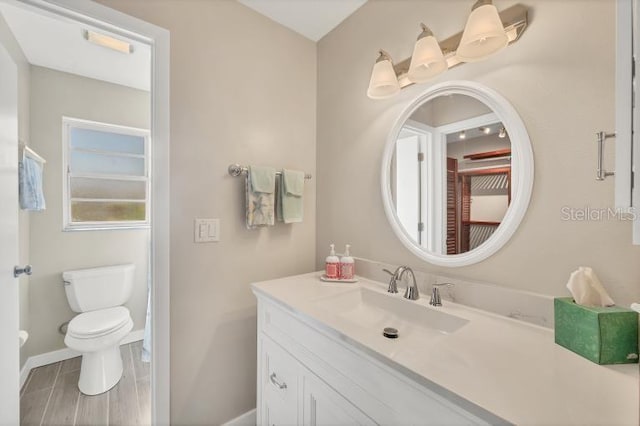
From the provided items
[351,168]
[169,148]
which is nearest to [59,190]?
[169,148]

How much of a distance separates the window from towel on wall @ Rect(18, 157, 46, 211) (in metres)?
0.47

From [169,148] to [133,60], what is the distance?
142cm

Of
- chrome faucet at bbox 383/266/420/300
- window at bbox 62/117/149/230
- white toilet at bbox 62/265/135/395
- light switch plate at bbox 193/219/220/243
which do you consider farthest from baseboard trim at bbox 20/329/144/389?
chrome faucet at bbox 383/266/420/300

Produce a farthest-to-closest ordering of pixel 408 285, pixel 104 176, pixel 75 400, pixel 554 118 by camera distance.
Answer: pixel 104 176 < pixel 75 400 < pixel 408 285 < pixel 554 118

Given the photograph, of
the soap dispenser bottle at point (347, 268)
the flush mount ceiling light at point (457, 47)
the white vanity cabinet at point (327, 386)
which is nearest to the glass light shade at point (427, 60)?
the flush mount ceiling light at point (457, 47)

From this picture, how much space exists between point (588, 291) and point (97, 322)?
268 centimetres

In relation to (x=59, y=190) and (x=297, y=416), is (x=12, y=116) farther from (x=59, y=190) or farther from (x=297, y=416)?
(x=297, y=416)

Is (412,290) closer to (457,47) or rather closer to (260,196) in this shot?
(260,196)

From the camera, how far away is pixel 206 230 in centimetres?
141

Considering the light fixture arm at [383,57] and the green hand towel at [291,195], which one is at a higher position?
the light fixture arm at [383,57]

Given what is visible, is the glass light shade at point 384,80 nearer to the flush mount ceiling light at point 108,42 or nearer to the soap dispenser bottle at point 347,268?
the soap dispenser bottle at point 347,268

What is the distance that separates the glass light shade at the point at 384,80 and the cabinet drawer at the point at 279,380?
1.26 meters

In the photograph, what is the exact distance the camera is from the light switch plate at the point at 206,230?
138cm

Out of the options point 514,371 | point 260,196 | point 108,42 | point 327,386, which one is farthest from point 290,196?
point 108,42
